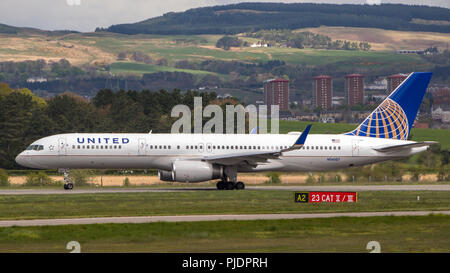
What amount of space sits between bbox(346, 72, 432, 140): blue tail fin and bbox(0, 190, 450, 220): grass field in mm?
9965

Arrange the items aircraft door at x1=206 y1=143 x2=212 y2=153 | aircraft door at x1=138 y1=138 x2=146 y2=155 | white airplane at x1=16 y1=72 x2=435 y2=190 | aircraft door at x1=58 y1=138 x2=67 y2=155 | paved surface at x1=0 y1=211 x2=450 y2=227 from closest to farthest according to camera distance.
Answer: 1. paved surface at x1=0 y1=211 x2=450 y2=227
2. white airplane at x1=16 y1=72 x2=435 y2=190
3. aircraft door at x1=58 y1=138 x2=67 y2=155
4. aircraft door at x1=138 y1=138 x2=146 y2=155
5. aircraft door at x1=206 y1=143 x2=212 y2=153

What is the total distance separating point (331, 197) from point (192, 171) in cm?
1137

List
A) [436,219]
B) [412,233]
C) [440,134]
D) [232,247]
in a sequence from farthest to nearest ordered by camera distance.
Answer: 1. [440,134]
2. [436,219]
3. [412,233]
4. [232,247]

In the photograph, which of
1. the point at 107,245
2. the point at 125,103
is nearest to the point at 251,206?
the point at 107,245

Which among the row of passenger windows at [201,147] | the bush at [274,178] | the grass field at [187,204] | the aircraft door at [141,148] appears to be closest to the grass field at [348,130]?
the bush at [274,178]

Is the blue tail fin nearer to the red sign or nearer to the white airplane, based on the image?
the white airplane

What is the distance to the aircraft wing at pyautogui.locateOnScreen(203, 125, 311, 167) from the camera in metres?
49.8

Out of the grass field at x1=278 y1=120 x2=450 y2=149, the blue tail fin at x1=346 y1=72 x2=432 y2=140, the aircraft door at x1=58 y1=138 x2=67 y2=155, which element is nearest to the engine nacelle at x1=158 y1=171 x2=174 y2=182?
the aircraft door at x1=58 y1=138 x2=67 y2=155

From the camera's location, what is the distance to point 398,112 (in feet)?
188

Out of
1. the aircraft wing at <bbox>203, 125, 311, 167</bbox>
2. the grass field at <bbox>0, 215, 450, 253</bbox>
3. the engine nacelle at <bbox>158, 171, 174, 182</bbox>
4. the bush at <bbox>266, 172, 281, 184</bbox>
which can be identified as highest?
the grass field at <bbox>0, 215, 450, 253</bbox>
